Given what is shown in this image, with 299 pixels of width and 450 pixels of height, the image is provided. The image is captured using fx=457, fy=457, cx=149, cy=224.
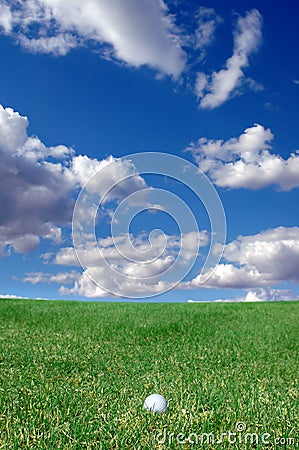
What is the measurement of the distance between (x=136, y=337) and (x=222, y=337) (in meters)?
2.06

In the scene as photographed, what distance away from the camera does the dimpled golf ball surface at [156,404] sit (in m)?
4.78

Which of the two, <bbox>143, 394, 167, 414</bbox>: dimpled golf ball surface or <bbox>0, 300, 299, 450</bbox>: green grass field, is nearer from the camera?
<bbox>0, 300, 299, 450</bbox>: green grass field

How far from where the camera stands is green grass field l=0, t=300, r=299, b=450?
168 inches

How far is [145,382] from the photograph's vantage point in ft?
20.9

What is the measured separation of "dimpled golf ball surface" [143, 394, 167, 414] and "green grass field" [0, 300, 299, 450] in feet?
0.29

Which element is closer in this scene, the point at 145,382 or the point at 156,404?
the point at 156,404

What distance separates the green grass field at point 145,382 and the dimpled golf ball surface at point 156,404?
3.5 inches

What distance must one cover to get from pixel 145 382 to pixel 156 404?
1.57 metres

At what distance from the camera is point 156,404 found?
483 centimetres

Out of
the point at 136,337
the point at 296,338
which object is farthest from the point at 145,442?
the point at 296,338

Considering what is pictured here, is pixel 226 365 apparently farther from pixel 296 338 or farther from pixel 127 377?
pixel 296 338

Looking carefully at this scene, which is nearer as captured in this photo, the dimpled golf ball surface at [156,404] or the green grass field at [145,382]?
the green grass field at [145,382]

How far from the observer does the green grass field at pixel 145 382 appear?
14.0 feet

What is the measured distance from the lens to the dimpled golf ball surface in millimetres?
4777
